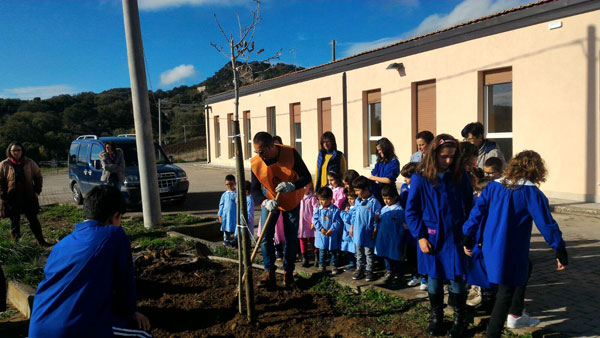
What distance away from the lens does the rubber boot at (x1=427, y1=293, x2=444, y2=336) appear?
3467 millimetres

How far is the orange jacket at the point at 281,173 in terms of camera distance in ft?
14.7

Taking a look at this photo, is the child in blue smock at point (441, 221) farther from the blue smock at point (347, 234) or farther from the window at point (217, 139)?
the window at point (217, 139)

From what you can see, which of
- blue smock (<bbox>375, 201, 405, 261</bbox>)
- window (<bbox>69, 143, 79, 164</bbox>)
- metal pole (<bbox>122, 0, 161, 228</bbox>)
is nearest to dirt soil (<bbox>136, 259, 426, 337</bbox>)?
blue smock (<bbox>375, 201, 405, 261</bbox>)

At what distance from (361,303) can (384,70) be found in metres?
10.9

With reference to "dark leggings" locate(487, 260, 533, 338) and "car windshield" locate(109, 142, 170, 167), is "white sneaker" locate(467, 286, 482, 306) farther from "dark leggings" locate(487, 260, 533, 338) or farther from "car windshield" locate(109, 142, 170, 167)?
"car windshield" locate(109, 142, 170, 167)

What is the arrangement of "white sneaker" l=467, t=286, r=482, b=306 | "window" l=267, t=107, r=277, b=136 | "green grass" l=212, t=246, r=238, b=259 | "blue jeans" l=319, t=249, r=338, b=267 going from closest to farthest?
"white sneaker" l=467, t=286, r=482, b=306, "blue jeans" l=319, t=249, r=338, b=267, "green grass" l=212, t=246, r=238, b=259, "window" l=267, t=107, r=277, b=136

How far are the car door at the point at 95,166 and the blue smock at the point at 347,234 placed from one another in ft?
26.7

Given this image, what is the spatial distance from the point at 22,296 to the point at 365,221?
3.96m

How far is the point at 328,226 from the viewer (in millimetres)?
5383

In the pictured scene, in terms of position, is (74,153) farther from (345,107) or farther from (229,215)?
(345,107)

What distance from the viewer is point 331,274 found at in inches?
201

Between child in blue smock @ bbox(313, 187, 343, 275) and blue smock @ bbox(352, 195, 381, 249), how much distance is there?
1.00 ft

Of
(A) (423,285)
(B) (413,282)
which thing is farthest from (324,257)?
(A) (423,285)

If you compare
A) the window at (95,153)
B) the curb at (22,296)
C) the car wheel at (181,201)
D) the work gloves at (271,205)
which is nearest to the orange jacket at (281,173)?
the work gloves at (271,205)
